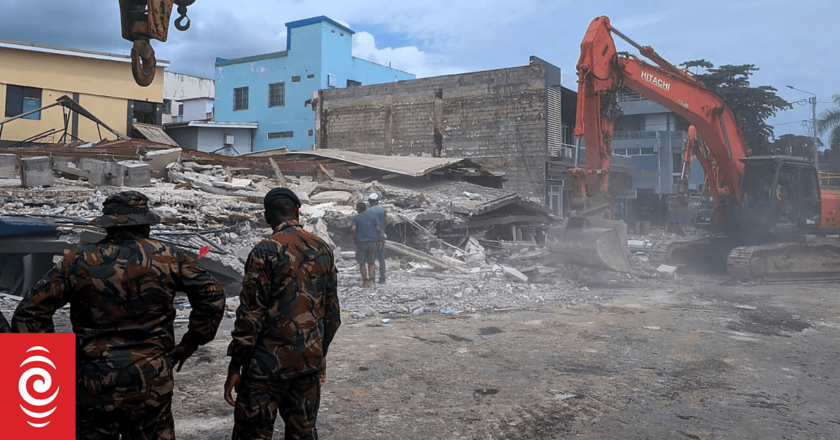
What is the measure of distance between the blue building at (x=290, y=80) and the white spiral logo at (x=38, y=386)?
28558 mm

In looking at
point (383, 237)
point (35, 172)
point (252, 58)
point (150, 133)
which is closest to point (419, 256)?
point (383, 237)

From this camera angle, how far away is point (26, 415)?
234cm

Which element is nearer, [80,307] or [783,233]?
[80,307]

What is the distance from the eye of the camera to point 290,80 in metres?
32.2

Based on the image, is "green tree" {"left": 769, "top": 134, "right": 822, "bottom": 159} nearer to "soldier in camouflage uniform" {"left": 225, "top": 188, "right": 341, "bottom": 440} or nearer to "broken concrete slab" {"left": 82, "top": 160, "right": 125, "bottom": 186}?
"broken concrete slab" {"left": 82, "top": 160, "right": 125, "bottom": 186}

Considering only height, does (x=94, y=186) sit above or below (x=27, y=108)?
below

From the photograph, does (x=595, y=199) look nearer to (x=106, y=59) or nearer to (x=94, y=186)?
(x=94, y=186)

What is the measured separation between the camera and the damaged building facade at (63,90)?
66.4ft

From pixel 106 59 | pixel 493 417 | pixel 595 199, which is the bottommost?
pixel 493 417

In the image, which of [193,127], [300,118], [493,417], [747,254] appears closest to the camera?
[493,417]

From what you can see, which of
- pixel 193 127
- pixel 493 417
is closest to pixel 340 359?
pixel 493 417

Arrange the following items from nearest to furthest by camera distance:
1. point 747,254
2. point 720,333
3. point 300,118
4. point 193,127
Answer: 1. point 720,333
2. point 747,254
3. point 193,127
4. point 300,118

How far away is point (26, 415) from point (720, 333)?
720 cm

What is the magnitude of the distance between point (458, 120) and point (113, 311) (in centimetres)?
2218
